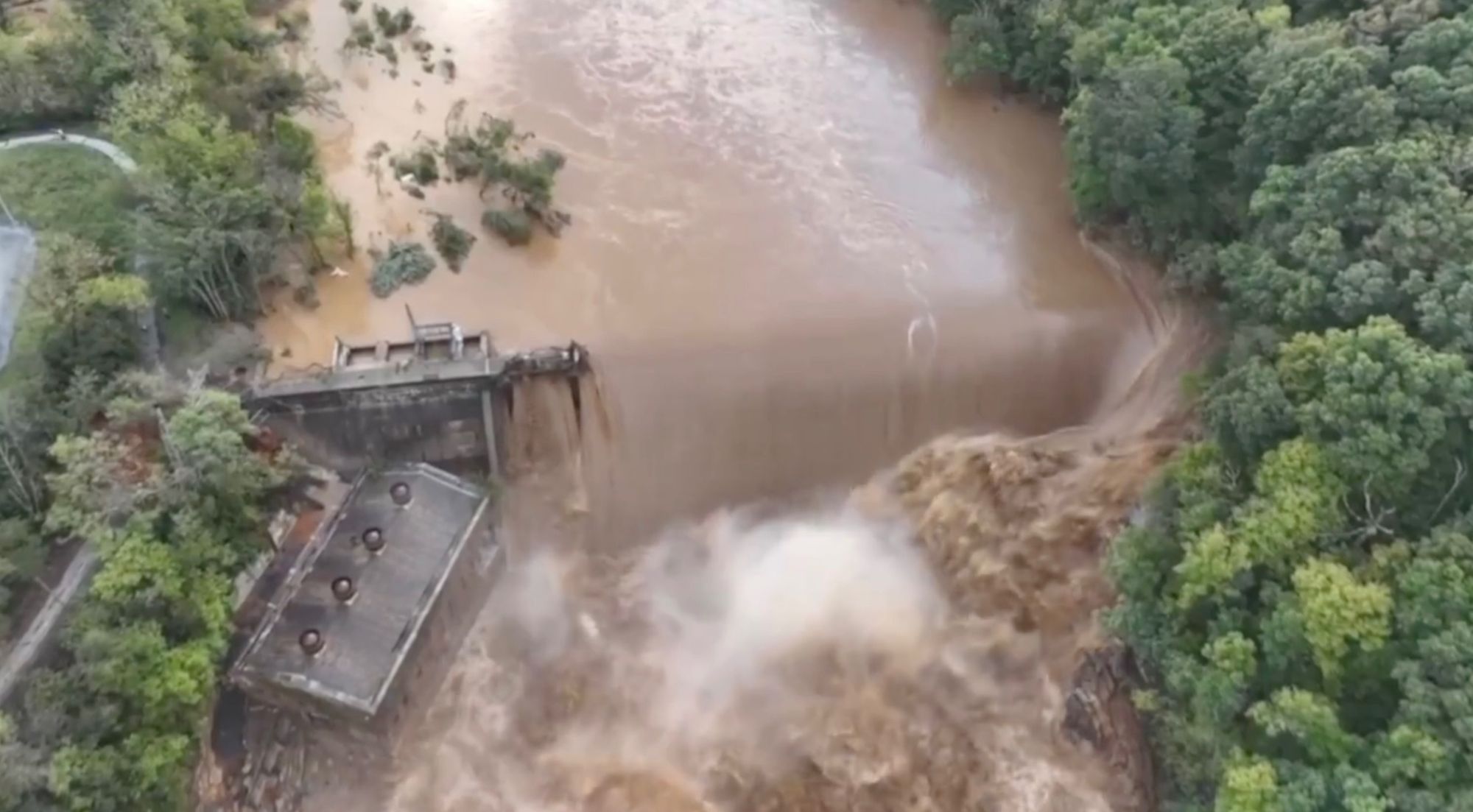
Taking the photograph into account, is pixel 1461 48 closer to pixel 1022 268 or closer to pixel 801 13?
pixel 1022 268

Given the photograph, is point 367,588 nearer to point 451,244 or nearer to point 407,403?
point 407,403

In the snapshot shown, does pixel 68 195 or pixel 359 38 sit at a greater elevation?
pixel 359 38

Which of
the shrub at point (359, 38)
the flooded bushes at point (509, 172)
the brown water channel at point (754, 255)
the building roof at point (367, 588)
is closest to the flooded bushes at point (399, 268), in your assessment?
the brown water channel at point (754, 255)

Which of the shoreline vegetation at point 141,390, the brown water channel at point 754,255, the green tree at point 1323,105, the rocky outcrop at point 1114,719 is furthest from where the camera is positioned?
the brown water channel at point 754,255

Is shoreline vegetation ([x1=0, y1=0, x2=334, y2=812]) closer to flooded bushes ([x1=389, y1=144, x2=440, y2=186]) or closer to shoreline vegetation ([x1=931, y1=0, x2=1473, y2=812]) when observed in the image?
flooded bushes ([x1=389, y1=144, x2=440, y2=186])

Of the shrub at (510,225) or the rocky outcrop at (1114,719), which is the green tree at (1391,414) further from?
the shrub at (510,225)

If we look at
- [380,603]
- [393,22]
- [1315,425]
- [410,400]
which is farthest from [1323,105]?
[393,22]

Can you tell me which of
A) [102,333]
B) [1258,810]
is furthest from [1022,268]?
[102,333]
